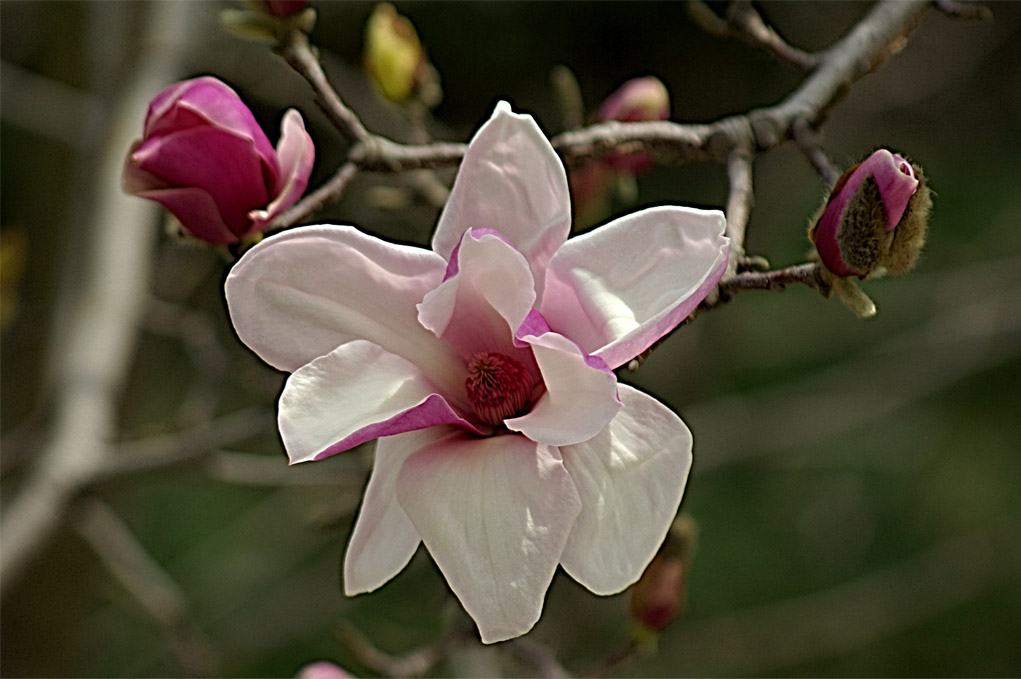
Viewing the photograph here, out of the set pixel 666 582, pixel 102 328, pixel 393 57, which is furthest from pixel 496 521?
pixel 102 328

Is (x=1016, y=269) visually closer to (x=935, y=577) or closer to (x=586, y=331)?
(x=935, y=577)

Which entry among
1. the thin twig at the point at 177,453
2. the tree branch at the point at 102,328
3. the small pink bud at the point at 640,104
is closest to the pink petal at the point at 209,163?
the small pink bud at the point at 640,104

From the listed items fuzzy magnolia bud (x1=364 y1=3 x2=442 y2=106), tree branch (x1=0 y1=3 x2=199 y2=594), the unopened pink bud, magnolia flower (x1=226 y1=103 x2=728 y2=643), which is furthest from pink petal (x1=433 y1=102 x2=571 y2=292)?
tree branch (x1=0 y1=3 x2=199 y2=594)

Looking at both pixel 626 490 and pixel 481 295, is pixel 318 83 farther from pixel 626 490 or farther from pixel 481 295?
pixel 626 490

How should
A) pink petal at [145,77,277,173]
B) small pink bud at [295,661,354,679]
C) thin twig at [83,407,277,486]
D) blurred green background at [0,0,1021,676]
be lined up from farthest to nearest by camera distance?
blurred green background at [0,0,1021,676] → thin twig at [83,407,277,486] → small pink bud at [295,661,354,679] → pink petal at [145,77,277,173]

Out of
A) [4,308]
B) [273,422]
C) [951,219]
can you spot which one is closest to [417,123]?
[273,422]

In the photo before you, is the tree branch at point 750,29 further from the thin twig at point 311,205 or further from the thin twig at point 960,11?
the thin twig at point 311,205

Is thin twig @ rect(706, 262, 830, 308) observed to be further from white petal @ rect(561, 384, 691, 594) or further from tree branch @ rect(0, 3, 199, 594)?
tree branch @ rect(0, 3, 199, 594)

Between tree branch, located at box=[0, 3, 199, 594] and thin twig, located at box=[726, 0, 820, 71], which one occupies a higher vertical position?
thin twig, located at box=[726, 0, 820, 71]
